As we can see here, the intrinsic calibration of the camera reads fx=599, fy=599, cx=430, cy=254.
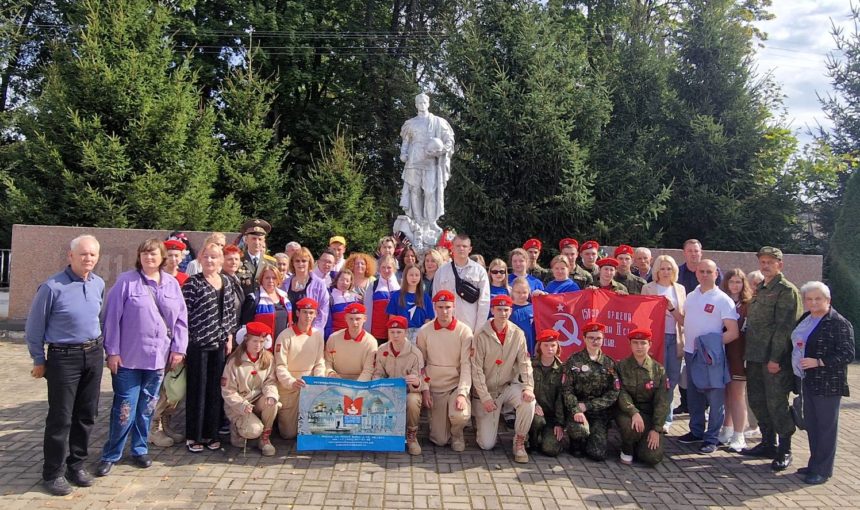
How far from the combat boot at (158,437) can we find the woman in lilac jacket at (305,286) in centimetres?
167

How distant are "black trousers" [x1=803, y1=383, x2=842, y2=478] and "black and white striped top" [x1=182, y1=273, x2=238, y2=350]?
201 inches

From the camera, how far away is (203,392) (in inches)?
209

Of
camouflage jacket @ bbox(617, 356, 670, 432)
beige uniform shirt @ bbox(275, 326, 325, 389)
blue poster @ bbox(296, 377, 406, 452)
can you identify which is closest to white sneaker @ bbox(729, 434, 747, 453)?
camouflage jacket @ bbox(617, 356, 670, 432)

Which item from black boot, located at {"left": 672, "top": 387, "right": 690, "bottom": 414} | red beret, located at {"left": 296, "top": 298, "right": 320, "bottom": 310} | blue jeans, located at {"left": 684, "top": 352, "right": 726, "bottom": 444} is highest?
red beret, located at {"left": 296, "top": 298, "right": 320, "bottom": 310}

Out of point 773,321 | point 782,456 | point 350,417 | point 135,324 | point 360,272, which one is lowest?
point 782,456

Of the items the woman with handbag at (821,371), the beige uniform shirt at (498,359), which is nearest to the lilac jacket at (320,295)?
the beige uniform shirt at (498,359)

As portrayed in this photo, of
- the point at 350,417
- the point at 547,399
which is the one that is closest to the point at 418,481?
the point at 350,417

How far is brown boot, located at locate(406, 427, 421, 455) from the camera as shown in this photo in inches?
213

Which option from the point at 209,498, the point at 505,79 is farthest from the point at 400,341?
the point at 505,79

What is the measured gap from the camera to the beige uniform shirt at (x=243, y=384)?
17.3 feet

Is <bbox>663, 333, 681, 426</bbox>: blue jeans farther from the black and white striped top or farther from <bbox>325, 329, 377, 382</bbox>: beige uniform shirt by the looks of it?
the black and white striped top

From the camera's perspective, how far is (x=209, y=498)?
4.35 metres

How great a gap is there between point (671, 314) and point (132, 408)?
5155 millimetres

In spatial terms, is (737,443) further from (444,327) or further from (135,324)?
(135,324)
